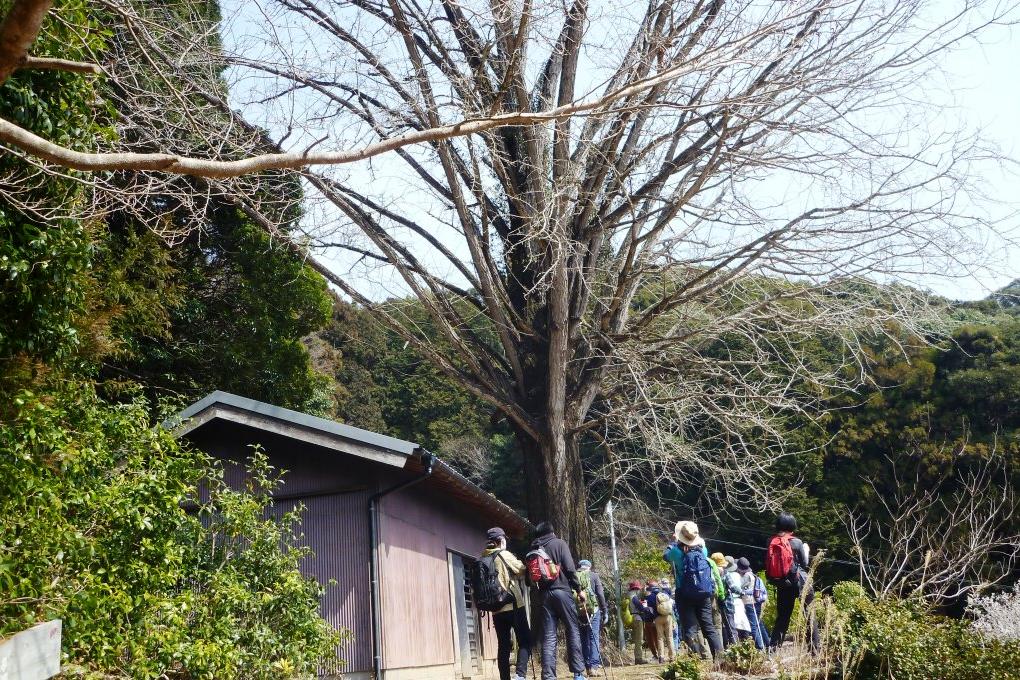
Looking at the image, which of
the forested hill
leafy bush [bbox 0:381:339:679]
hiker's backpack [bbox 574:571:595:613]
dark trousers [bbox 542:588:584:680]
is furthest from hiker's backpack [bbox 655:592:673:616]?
leafy bush [bbox 0:381:339:679]

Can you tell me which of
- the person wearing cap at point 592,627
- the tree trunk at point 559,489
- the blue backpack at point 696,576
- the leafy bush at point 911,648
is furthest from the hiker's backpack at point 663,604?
the leafy bush at point 911,648

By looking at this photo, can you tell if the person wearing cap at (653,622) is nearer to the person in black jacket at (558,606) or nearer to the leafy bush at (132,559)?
the person in black jacket at (558,606)

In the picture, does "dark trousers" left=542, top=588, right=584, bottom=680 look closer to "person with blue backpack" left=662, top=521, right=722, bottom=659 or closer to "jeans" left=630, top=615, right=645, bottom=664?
"person with blue backpack" left=662, top=521, right=722, bottom=659

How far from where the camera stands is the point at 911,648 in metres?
7.70

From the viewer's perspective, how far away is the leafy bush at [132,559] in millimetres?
7234

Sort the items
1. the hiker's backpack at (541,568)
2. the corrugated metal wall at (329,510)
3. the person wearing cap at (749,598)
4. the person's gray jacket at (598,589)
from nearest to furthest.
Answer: the hiker's backpack at (541,568), the corrugated metal wall at (329,510), the person's gray jacket at (598,589), the person wearing cap at (749,598)

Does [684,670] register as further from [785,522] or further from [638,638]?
[638,638]

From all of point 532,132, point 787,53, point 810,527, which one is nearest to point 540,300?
point 532,132

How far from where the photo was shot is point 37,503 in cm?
734

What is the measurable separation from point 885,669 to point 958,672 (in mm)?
580

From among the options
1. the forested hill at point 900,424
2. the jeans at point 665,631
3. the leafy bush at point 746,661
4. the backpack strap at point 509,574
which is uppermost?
the forested hill at point 900,424

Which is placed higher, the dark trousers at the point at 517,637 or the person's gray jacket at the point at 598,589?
the person's gray jacket at the point at 598,589

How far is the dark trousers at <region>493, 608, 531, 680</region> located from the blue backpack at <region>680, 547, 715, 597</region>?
2019mm

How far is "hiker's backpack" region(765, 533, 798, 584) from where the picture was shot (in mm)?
10086
